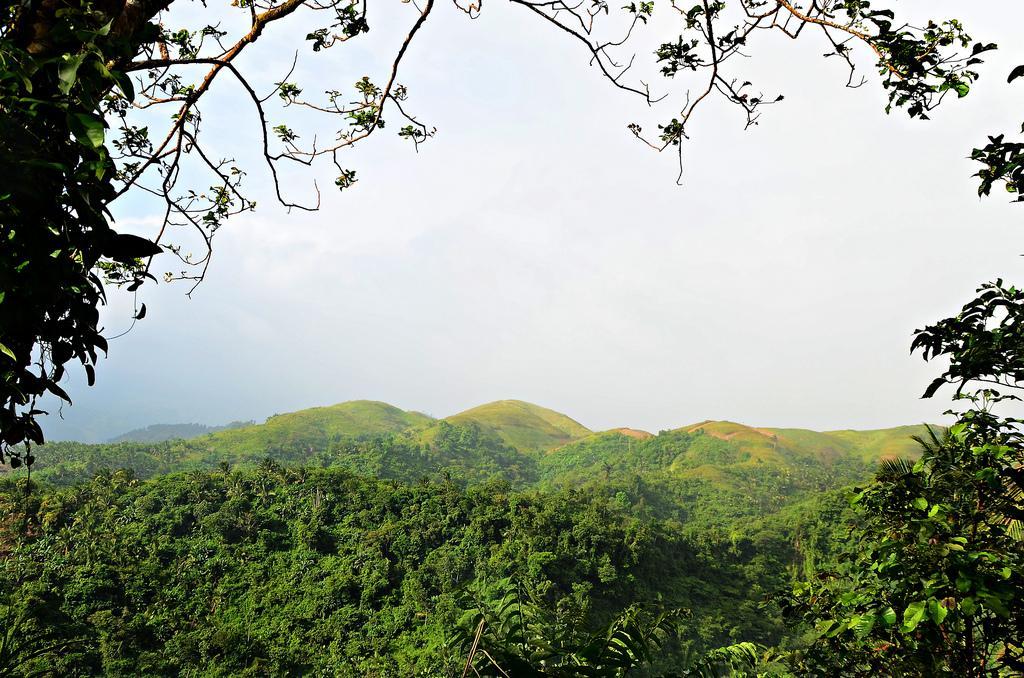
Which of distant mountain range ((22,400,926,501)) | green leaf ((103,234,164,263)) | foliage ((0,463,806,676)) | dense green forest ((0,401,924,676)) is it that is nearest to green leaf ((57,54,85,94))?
green leaf ((103,234,164,263))

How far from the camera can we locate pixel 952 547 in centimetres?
217

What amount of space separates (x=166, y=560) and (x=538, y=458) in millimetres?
63996

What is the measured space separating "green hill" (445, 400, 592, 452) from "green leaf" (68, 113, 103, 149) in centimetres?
8817

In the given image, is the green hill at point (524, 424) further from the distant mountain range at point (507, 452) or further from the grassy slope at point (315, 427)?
the grassy slope at point (315, 427)

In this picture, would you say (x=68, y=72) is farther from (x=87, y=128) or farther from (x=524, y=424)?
(x=524, y=424)

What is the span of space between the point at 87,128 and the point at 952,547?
121 inches

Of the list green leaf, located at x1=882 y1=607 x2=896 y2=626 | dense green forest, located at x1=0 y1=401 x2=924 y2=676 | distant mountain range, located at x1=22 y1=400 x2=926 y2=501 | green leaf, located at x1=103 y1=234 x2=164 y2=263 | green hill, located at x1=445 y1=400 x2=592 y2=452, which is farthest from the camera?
green hill, located at x1=445 y1=400 x2=592 y2=452

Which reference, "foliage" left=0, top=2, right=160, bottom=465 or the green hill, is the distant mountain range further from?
"foliage" left=0, top=2, right=160, bottom=465

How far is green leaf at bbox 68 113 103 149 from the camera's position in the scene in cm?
118

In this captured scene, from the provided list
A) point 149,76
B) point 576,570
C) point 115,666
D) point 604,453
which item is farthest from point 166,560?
point 604,453

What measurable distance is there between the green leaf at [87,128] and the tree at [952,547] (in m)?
2.78

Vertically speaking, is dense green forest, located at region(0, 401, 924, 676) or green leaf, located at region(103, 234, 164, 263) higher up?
green leaf, located at region(103, 234, 164, 263)

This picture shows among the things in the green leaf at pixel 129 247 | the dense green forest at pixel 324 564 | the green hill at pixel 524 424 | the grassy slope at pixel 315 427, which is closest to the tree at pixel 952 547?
the green leaf at pixel 129 247

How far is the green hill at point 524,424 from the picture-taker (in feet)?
311
